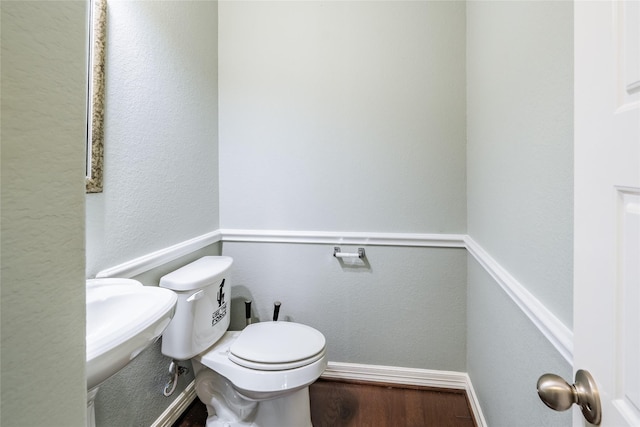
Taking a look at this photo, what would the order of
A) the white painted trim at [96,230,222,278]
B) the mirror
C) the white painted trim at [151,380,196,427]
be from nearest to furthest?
the mirror, the white painted trim at [96,230,222,278], the white painted trim at [151,380,196,427]

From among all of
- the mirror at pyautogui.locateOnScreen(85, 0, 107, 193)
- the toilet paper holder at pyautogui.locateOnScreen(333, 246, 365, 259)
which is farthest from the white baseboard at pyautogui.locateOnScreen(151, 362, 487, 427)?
the mirror at pyautogui.locateOnScreen(85, 0, 107, 193)

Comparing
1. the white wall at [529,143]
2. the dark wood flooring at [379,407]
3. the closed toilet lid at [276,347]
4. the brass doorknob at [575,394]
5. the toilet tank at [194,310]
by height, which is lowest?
the dark wood flooring at [379,407]

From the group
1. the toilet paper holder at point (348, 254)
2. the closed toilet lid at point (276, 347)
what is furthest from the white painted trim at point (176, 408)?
the toilet paper holder at point (348, 254)

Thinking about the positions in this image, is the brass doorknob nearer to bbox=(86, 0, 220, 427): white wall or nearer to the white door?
the white door

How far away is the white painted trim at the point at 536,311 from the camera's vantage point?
65 cm

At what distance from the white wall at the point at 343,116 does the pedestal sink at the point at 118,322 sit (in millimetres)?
924

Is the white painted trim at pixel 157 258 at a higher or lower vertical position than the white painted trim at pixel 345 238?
lower

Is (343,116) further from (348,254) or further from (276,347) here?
(276,347)

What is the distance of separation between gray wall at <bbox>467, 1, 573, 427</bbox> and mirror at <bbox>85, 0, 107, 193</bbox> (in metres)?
1.35

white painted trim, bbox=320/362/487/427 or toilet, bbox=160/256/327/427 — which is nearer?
toilet, bbox=160/256/327/427

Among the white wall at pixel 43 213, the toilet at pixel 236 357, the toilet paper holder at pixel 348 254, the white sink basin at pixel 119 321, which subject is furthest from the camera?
the toilet paper holder at pixel 348 254

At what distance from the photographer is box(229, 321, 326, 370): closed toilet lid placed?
4.06 feet

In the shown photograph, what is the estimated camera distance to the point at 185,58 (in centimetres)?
153

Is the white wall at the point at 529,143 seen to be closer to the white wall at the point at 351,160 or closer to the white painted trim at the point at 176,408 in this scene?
the white wall at the point at 351,160
